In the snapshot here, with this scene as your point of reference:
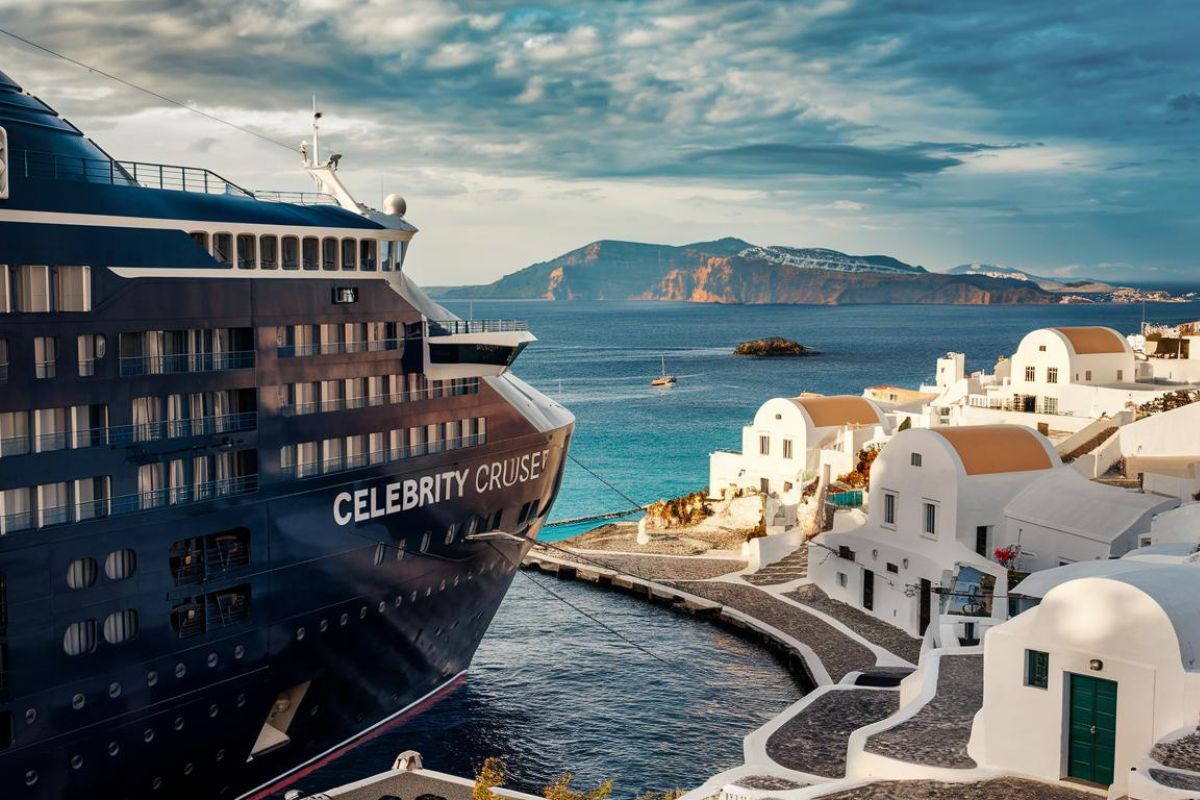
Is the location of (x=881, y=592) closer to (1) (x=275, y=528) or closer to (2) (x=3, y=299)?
(1) (x=275, y=528)

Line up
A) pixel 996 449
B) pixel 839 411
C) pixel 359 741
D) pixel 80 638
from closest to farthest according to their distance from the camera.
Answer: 1. pixel 80 638
2. pixel 359 741
3. pixel 996 449
4. pixel 839 411

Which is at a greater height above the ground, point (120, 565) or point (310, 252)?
point (310, 252)

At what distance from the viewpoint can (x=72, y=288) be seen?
18.9m

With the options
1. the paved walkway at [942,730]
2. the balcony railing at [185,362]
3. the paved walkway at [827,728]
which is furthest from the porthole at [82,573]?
the paved walkway at [827,728]

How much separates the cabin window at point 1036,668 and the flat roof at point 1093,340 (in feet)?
115

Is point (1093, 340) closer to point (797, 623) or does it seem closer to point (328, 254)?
point (797, 623)

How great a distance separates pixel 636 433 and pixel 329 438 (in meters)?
69.4

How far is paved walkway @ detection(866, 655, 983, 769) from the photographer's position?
17656mm

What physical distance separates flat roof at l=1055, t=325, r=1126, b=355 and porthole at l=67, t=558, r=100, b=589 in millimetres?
40454

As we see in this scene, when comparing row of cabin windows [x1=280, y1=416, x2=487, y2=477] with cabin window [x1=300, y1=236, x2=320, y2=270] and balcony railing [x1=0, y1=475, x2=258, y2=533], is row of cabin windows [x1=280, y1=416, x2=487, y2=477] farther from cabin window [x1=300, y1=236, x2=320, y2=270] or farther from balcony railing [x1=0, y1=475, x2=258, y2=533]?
cabin window [x1=300, y1=236, x2=320, y2=270]

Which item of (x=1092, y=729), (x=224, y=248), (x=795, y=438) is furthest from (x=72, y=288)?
(x=795, y=438)

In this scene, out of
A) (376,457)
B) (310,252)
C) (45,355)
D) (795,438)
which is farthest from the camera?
(795,438)

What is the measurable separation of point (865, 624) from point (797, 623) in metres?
1.92

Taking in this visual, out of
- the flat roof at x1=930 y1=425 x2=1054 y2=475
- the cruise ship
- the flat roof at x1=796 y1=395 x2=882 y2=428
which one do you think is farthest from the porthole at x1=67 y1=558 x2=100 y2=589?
the flat roof at x1=796 y1=395 x2=882 y2=428
